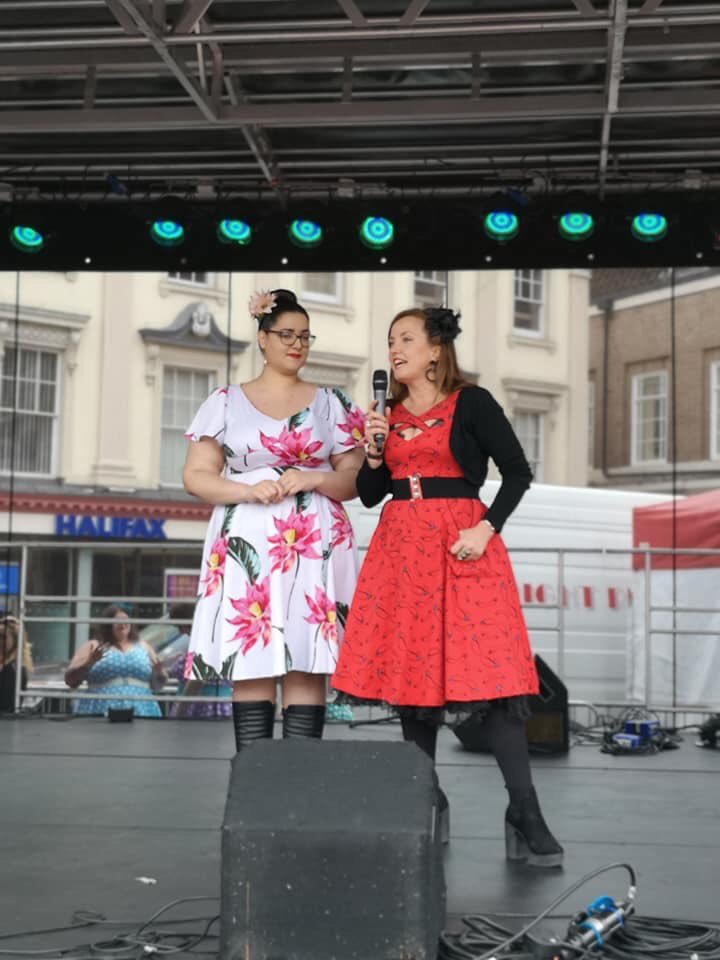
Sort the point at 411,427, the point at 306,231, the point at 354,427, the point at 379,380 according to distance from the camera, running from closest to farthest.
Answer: the point at 379,380 < the point at 411,427 < the point at 354,427 < the point at 306,231

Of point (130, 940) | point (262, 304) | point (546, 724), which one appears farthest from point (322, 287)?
point (130, 940)

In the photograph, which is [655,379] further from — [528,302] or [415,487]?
[415,487]

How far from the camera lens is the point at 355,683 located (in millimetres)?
3141

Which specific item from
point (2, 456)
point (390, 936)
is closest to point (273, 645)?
point (390, 936)

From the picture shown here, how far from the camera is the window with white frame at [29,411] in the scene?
342 inches

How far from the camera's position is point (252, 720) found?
3.22 meters

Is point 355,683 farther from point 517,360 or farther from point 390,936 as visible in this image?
point 517,360

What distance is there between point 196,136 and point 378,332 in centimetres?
232

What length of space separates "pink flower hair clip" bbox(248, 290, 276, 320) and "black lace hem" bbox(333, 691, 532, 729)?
0.97 metres

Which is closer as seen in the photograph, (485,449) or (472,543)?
(472,543)

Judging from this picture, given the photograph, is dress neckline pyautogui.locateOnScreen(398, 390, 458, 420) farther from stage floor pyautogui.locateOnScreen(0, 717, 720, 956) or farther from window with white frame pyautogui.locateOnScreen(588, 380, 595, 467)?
window with white frame pyautogui.locateOnScreen(588, 380, 595, 467)

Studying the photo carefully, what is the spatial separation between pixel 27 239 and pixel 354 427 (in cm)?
367

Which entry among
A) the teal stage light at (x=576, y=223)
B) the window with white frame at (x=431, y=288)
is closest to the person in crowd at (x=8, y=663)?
the window with white frame at (x=431, y=288)

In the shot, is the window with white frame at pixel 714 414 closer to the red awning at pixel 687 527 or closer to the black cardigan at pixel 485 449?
the red awning at pixel 687 527
